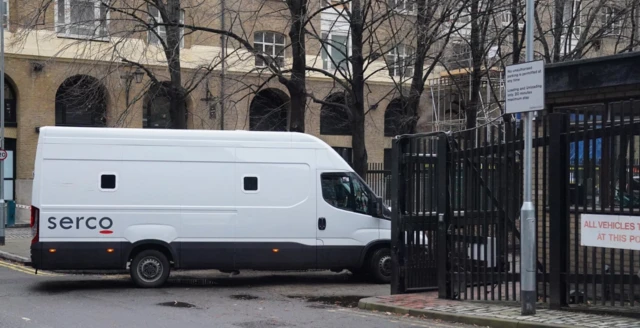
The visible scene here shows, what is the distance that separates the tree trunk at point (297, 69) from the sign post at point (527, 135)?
897cm

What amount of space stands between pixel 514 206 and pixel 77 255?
25.2 feet

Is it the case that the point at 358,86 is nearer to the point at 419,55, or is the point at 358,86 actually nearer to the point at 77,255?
the point at 419,55

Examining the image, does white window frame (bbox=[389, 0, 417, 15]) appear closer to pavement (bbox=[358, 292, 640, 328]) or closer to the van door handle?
the van door handle

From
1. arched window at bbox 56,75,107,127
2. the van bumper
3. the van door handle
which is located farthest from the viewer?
arched window at bbox 56,75,107,127

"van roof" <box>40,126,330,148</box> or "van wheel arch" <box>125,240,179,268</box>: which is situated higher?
"van roof" <box>40,126,330,148</box>

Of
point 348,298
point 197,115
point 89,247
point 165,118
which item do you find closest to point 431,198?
point 348,298

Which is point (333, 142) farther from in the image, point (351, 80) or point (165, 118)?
point (351, 80)

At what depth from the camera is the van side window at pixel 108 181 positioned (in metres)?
14.6

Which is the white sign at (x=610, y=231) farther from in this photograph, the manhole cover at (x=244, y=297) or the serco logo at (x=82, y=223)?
the serco logo at (x=82, y=223)

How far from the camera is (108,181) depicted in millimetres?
14648

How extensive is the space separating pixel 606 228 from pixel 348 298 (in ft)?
16.6

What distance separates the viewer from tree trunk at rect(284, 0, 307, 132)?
63.3ft

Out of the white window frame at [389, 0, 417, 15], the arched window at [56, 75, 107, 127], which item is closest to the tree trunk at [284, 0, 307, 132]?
the white window frame at [389, 0, 417, 15]

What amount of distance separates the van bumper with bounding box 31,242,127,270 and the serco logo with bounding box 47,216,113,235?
0.87ft
